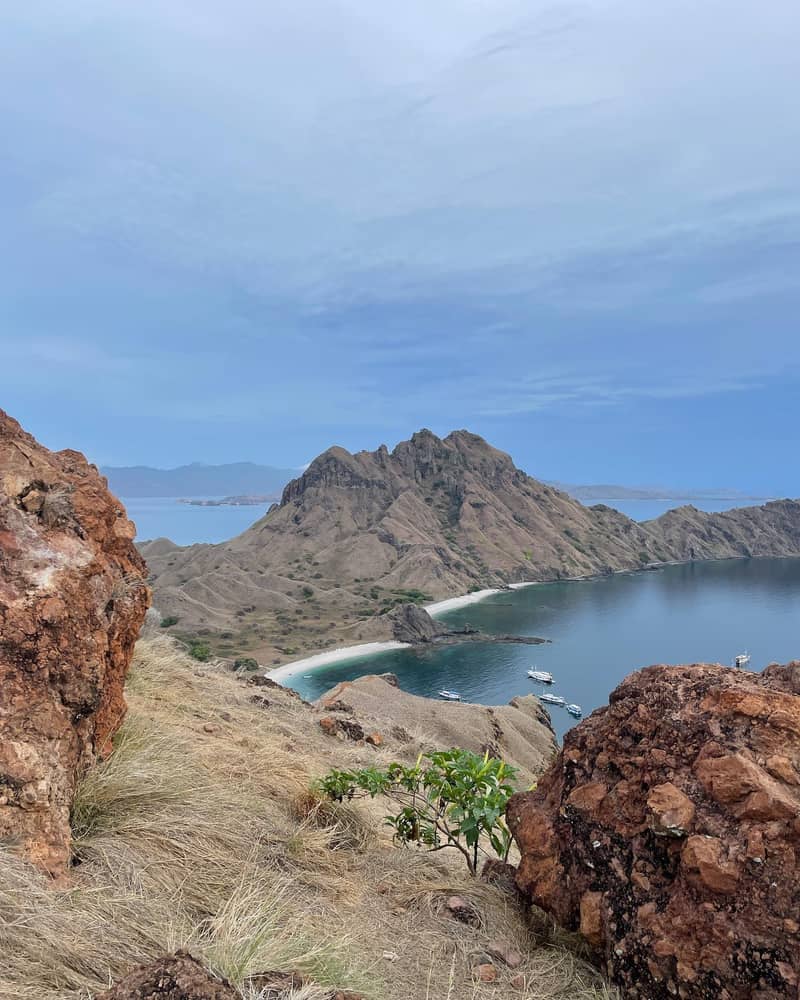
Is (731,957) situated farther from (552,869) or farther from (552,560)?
(552,560)

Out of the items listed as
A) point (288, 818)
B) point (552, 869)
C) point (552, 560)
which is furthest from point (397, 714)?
point (552, 560)

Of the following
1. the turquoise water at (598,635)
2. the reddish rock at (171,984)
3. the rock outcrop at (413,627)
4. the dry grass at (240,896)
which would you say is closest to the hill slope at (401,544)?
the rock outcrop at (413,627)

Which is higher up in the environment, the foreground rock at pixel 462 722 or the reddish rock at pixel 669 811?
the reddish rock at pixel 669 811

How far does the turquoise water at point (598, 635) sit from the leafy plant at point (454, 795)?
4916cm

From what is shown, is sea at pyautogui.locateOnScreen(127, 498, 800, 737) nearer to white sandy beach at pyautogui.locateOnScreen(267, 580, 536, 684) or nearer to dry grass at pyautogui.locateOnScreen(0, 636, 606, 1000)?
white sandy beach at pyautogui.locateOnScreen(267, 580, 536, 684)

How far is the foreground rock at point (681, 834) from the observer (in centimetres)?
257

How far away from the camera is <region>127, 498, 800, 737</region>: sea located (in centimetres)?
6228

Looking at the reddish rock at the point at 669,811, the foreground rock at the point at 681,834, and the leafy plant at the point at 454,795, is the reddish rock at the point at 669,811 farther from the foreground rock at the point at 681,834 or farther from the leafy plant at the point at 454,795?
the leafy plant at the point at 454,795

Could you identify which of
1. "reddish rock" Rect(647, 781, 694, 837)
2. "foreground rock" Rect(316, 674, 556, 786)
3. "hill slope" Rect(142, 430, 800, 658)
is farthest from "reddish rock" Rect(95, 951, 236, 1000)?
"hill slope" Rect(142, 430, 800, 658)

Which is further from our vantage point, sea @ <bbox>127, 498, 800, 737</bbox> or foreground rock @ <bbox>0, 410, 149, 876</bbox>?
sea @ <bbox>127, 498, 800, 737</bbox>

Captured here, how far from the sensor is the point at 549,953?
3.12 m

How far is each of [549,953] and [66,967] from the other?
2.14 meters

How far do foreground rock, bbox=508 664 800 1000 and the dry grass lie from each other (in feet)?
1.01

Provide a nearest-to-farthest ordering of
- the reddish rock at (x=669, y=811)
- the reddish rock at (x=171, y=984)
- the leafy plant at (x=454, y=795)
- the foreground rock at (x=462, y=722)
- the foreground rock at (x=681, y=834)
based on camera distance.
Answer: the reddish rock at (x=171, y=984) → the foreground rock at (x=681, y=834) → the reddish rock at (x=669, y=811) → the leafy plant at (x=454, y=795) → the foreground rock at (x=462, y=722)
